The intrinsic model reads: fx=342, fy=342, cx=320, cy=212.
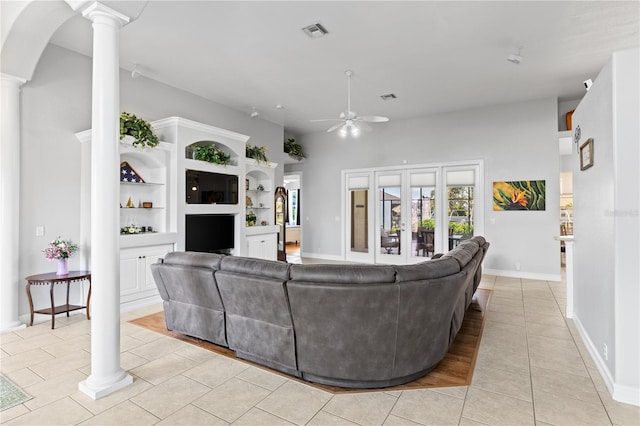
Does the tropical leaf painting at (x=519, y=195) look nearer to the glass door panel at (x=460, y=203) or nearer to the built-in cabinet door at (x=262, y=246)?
the glass door panel at (x=460, y=203)

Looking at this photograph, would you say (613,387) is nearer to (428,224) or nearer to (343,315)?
(343,315)

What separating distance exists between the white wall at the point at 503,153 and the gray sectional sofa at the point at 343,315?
4.44m

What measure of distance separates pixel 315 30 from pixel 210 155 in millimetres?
2615

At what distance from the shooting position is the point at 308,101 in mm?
6508

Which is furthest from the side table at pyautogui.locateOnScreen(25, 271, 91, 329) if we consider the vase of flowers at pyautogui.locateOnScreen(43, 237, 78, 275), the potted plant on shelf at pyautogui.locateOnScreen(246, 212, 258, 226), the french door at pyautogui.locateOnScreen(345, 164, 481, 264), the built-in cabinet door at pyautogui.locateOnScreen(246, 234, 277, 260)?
the french door at pyautogui.locateOnScreen(345, 164, 481, 264)

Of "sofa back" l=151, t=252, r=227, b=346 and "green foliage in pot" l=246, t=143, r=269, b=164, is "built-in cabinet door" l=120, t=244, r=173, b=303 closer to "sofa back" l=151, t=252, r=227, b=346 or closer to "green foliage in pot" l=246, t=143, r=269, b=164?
"sofa back" l=151, t=252, r=227, b=346

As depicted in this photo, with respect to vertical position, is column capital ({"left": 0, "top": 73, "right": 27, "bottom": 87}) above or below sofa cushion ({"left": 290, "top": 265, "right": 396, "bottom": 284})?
above

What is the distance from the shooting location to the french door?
7148 millimetres

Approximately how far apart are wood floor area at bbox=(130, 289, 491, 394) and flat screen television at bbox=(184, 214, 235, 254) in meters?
1.34

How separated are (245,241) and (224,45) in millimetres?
3255

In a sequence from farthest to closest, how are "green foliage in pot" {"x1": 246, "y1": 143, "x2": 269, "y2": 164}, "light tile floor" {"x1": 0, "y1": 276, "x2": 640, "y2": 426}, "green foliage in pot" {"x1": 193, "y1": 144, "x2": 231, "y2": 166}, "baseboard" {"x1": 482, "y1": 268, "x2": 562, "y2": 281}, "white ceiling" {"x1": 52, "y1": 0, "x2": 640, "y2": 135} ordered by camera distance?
"green foliage in pot" {"x1": 246, "y1": 143, "x2": 269, "y2": 164} → "baseboard" {"x1": 482, "y1": 268, "x2": 562, "y2": 281} → "green foliage in pot" {"x1": 193, "y1": 144, "x2": 231, "y2": 166} → "white ceiling" {"x1": 52, "y1": 0, "x2": 640, "y2": 135} → "light tile floor" {"x1": 0, "y1": 276, "x2": 640, "y2": 426}

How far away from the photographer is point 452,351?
3.15 meters

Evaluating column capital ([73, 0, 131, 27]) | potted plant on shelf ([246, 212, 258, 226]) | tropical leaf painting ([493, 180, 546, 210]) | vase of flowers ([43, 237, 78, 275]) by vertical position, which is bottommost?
vase of flowers ([43, 237, 78, 275])

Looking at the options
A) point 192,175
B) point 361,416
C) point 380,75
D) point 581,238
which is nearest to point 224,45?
point 192,175
